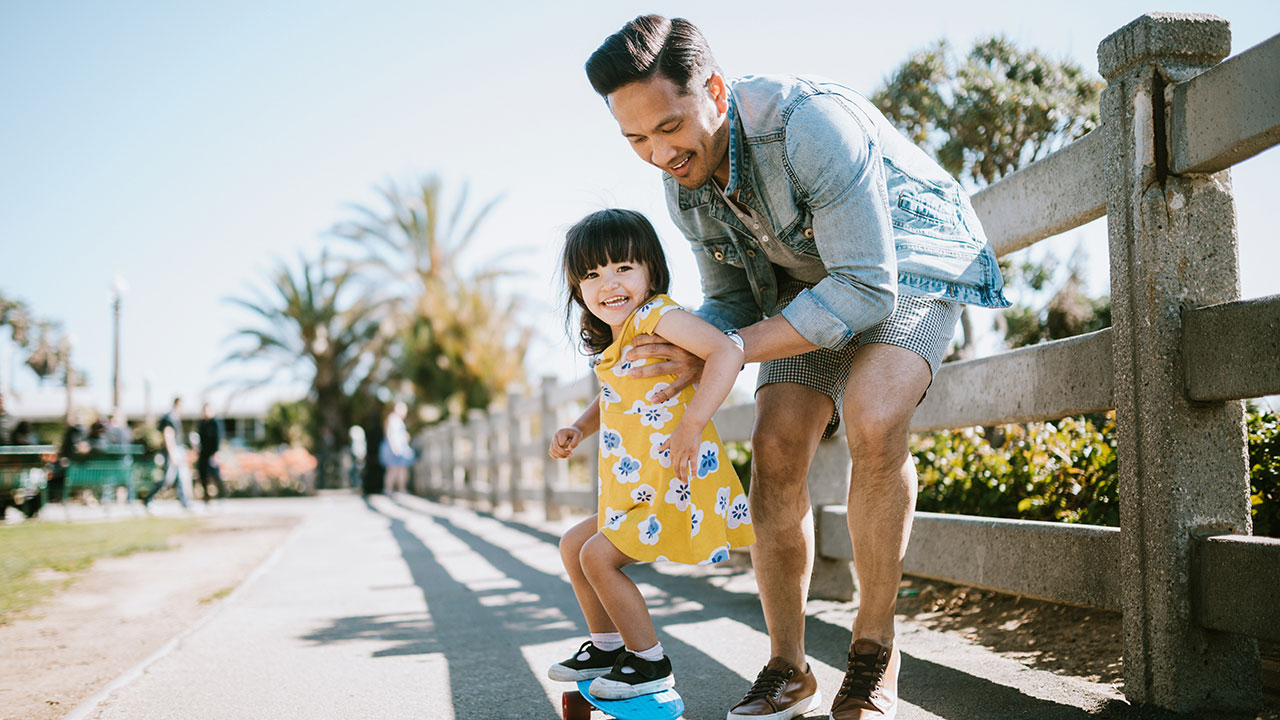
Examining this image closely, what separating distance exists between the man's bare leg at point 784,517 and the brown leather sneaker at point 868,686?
8.9 inches

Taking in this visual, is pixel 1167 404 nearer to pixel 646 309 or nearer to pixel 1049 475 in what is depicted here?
pixel 646 309

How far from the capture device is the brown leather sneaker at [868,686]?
213 cm

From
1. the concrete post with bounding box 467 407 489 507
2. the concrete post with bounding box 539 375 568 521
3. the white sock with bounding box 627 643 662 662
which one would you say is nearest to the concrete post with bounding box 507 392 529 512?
the concrete post with bounding box 539 375 568 521

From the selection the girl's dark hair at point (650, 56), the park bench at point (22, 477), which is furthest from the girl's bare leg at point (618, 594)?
the park bench at point (22, 477)

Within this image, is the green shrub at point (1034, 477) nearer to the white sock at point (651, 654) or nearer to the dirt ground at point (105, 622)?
the white sock at point (651, 654)

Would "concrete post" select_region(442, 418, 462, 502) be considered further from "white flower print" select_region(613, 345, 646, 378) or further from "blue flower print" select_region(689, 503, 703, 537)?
"blue flower print" select_region(689, 503, 703, 537)

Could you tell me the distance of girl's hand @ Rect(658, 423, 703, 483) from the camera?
2154mm

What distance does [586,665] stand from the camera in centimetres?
236

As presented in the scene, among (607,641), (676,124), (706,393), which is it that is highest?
(676,124)

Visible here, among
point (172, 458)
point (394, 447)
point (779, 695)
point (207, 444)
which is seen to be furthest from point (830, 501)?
point (394, 447)

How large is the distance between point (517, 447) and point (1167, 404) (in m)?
9.36

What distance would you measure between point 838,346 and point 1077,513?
1.61 meters

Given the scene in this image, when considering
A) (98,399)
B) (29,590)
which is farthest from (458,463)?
(98,399)

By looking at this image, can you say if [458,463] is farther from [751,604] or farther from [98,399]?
[98,399]
